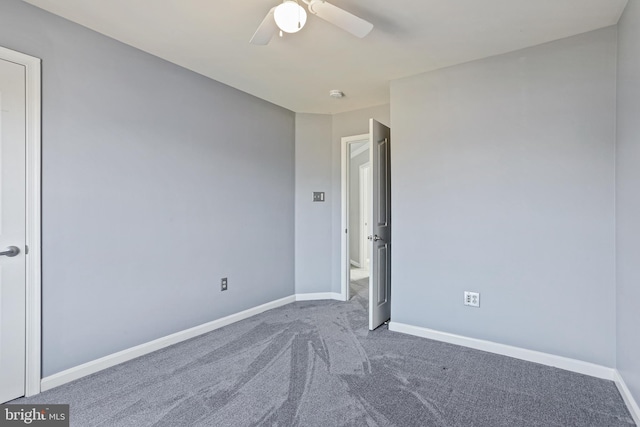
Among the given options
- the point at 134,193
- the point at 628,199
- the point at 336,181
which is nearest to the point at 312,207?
the point at 336,181

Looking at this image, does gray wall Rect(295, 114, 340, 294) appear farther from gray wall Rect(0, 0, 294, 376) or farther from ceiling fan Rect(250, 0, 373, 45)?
ceiling fan Rect(250, 0, 373, 45)

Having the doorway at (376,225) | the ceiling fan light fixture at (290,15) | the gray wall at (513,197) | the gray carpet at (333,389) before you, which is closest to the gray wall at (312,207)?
the doorway at (376,225)

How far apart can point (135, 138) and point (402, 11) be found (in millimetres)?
2155

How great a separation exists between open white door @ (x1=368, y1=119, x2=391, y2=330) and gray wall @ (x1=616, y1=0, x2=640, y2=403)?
1761 millimetres

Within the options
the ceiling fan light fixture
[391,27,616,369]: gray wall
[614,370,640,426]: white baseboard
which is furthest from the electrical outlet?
the ceiling fan light fixture

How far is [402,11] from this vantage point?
82.2 inches

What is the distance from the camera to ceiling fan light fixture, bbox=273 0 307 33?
1698 mm

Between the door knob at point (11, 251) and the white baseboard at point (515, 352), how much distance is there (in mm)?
2898

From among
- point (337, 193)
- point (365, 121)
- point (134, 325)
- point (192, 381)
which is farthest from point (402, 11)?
point (134, 325)

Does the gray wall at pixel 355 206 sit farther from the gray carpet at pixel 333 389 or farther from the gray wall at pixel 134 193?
the gray carpet at pixel 333 389

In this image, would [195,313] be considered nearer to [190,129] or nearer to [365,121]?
[190,129]

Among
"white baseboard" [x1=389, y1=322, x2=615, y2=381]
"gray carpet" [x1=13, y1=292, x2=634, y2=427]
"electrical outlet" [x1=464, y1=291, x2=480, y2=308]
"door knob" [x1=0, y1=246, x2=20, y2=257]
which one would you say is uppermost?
"door knob" [x1=0, y1=246, x2=20, y2=257]

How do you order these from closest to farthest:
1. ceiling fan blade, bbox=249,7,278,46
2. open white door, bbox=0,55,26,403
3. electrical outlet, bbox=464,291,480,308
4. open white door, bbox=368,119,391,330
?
ceiling fan blade, bbox=249,7,278,46
open white door, bbox=0,55,26,403
electrical outlet, bbox=464,291,480,308
open white door, bbox=368,119,391,330

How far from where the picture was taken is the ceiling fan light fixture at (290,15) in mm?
1698
